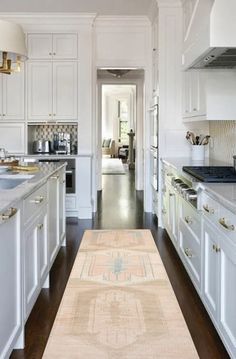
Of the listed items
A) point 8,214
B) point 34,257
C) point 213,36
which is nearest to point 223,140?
point 213,36

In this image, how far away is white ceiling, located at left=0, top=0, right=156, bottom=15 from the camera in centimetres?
573

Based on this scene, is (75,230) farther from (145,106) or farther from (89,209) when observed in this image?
(145,106)

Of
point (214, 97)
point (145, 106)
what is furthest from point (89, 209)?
point (214, 97)

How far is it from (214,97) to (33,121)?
125 inches

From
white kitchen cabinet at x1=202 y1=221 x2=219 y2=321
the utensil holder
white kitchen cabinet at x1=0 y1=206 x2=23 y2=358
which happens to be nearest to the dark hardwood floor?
white kitchen cabinet at x1=202 y1=221 x2=219 y2=321

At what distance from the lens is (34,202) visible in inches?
108

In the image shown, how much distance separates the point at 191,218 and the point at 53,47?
4.02 m

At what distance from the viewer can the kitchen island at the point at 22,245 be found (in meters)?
2.04

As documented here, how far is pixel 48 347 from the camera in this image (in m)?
2.45

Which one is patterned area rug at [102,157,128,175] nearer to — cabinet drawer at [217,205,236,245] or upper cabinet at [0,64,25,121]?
upper cabinet at [0,64,25,121]

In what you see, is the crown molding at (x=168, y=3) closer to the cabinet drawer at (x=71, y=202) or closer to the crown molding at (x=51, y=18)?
the crown molding at (x=51, y=18)

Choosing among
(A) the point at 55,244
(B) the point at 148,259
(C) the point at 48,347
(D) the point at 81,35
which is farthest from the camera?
(D) the point at 81,35

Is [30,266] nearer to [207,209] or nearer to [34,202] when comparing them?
[34,202]

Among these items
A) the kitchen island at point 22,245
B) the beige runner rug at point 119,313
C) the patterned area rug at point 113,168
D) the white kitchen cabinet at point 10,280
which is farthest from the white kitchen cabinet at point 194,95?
the patterned area rug at point 113,168
